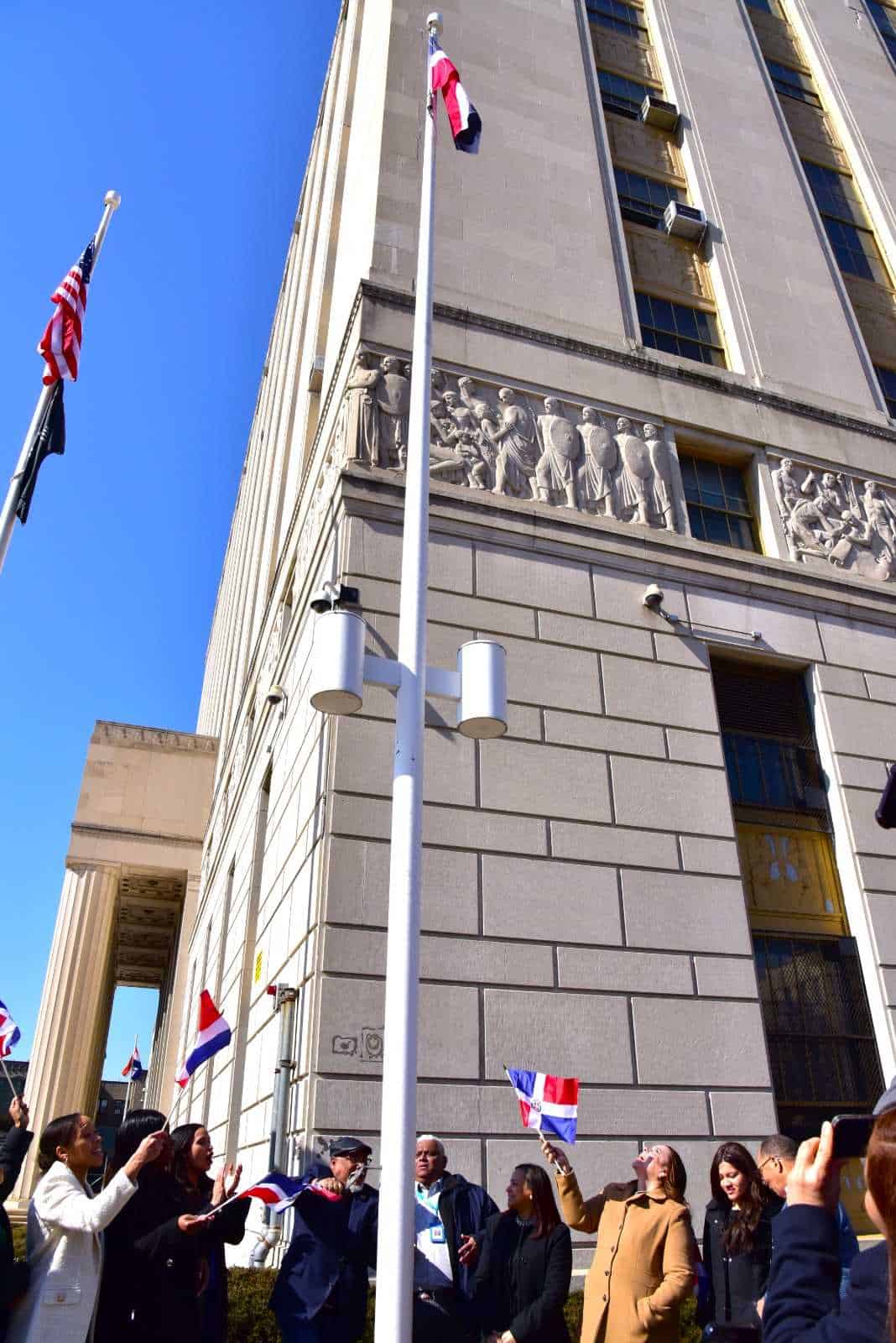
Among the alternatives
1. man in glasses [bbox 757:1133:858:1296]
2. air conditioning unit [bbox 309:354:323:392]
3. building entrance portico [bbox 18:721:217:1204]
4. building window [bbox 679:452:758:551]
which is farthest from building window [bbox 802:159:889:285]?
building entrance portico [bbox 18:721:217:1204]

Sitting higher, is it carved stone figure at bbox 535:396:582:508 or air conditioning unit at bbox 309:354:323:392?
air conditioning unit at bbox 309:354:323:392

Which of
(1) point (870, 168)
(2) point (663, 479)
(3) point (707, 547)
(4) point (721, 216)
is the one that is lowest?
(3) point (707, 547)

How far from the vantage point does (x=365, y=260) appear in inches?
575

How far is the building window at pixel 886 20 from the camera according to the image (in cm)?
2641

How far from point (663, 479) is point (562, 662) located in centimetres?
393

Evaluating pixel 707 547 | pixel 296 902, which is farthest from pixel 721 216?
pixel 296 902

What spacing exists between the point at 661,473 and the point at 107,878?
23.5 metres

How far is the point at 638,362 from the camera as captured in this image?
603 inches

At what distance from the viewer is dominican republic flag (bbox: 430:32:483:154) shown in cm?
991

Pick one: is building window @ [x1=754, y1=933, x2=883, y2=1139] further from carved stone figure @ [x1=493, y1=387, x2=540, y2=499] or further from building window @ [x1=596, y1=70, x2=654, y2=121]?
building window @ [x1=596, y1=70, x2=654, y2=121]

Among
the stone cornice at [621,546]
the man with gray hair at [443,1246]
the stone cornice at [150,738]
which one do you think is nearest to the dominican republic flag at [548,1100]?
the man with gray hair at [443,1246]

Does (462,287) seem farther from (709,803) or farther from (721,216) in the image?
(709,803)

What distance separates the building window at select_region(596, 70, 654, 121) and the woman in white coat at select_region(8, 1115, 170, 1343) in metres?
21.2

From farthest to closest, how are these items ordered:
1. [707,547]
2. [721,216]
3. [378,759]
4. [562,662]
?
[721,216] < [707,547] < [562,662] < [378,759]
